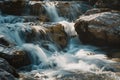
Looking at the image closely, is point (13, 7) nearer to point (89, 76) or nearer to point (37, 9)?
point (37, 9)

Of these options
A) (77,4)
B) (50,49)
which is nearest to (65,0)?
(77,4)

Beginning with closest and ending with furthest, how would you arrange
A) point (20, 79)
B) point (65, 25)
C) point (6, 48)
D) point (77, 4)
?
point (20, 79) → point (6, 48) → point (65, 25) → point (77, 4)

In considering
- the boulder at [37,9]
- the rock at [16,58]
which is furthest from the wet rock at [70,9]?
the rock at [16,58]

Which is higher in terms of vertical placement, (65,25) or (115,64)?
(65,25)

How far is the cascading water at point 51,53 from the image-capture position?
988 cm

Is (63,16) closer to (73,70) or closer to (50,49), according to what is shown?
(50,49)

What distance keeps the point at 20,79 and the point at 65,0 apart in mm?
9843

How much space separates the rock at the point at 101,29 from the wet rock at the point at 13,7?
3.34 metres

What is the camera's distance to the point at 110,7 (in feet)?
51.0

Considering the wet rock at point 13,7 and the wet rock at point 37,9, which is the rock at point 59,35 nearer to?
the wet rock at point 37,9

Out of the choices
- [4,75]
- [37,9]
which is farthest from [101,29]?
[4,75]

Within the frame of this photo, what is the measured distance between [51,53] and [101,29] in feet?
7.38

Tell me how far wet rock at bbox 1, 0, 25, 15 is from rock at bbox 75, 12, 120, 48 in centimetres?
334

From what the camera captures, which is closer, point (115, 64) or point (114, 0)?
point (115, 64)
